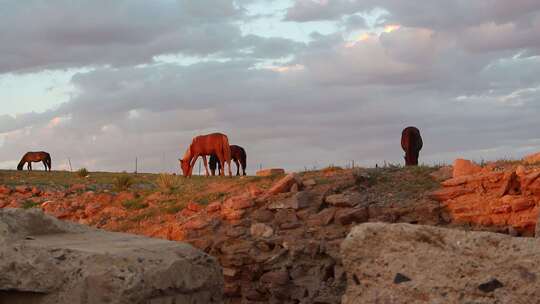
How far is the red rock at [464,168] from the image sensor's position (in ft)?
45.9

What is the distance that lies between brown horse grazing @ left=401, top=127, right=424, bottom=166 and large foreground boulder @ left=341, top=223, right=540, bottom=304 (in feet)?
50.3

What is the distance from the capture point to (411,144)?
20.6 metres

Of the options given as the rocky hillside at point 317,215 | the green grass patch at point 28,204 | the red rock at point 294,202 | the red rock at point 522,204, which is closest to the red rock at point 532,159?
the rocky hillside at point 317,215

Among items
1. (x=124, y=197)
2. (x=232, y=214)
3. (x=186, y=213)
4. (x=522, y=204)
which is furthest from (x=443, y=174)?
(x=124, y=197)

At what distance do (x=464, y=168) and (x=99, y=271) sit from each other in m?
9.73

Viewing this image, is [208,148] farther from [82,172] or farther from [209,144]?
[82,172]

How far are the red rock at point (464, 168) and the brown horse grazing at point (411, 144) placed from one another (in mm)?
6198

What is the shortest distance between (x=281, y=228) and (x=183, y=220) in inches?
99.1

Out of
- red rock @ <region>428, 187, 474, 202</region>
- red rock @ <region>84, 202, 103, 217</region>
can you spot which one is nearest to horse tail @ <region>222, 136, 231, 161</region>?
red rock @ <region>84, 202, 103, 217</region>

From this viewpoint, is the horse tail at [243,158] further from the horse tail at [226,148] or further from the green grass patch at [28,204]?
the green grass patch at [28,204]

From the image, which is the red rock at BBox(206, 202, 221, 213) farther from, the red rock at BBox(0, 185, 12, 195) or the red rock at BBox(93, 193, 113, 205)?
the red rock at BBox(0, 185, 12, 195)

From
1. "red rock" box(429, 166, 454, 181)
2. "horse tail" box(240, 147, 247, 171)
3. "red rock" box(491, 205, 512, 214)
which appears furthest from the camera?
"horse tail" box(240, 147, 247, 171)

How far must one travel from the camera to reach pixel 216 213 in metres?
14.9

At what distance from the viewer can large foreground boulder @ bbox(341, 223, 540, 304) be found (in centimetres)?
487
